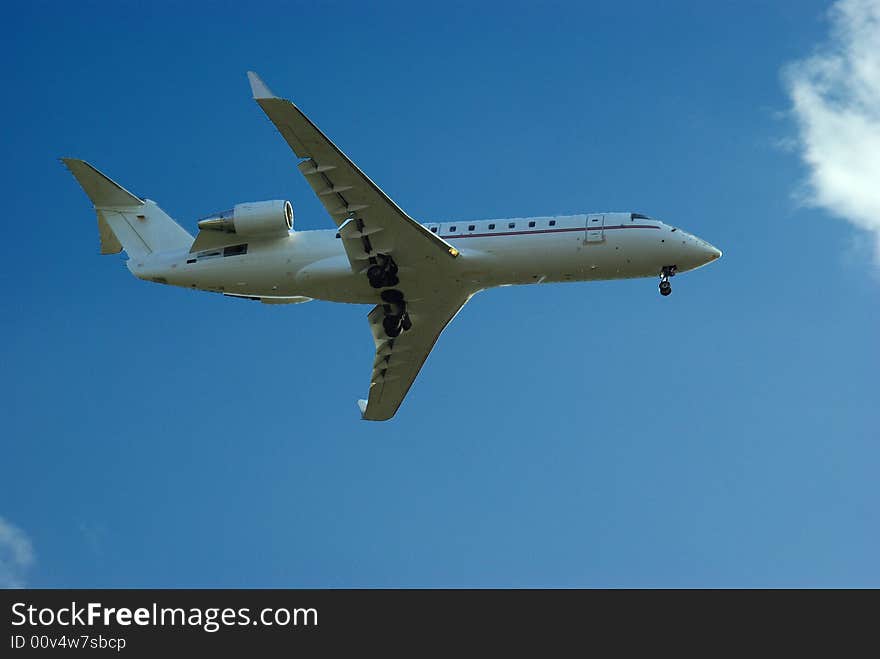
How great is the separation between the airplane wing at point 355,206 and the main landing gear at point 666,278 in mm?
6421

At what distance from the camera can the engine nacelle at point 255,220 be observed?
39469 mm

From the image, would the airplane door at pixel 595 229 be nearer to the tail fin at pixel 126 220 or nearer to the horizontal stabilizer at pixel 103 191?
the tail fin at pixel 126 220

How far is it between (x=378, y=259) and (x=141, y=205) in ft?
31.2

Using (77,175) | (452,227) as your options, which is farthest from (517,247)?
(77,175)

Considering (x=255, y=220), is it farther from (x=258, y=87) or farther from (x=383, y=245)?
(x=258, y=87)

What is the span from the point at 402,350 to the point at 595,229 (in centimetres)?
872

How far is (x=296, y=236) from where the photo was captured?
39938 millimetres

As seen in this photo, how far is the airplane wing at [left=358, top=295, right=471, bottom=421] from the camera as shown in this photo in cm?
4128

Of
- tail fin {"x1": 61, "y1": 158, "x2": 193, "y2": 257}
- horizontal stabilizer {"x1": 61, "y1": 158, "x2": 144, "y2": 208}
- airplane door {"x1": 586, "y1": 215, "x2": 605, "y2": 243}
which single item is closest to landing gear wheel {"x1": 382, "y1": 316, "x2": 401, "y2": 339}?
tail fin {"x1": 61, "y1": 158, "x2": 193, "y2": 257}

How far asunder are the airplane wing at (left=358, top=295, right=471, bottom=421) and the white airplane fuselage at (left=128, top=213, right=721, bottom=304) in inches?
62.1

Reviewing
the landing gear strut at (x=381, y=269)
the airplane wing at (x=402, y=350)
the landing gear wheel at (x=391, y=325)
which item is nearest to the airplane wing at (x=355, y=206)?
the landing gear strut at (x=381, y=269)

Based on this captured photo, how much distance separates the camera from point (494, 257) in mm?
38500
